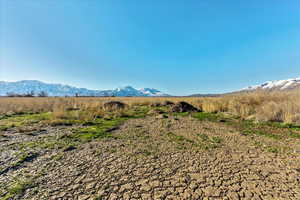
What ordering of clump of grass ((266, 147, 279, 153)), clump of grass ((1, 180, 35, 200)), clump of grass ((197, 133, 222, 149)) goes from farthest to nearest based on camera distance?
clump of grass ((197, 133, 222, 149))
clump of grass ((266, 147, 279, 153))
clump of grass ((1, 180, 35, 200))

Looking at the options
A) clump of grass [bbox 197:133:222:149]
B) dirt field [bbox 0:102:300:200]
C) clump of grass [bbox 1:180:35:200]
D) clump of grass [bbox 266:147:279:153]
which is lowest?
clump of grass [bbox 1:180:35:200]

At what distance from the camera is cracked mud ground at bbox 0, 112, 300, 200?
230 centimetres

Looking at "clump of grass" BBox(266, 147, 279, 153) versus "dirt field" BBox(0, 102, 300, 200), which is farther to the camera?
"clump of grass" BBox(266, 147, 279, 153)

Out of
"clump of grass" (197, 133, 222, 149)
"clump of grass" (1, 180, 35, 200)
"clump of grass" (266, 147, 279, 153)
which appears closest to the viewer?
"clump of grass" (1, 180, 35, 200)

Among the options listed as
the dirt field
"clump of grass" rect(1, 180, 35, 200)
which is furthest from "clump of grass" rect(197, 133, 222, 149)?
"clump of grass" rect(1, 180, 35, 200)

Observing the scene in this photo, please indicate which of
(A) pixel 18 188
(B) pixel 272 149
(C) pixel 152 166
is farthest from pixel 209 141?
(A) pixel 18 188

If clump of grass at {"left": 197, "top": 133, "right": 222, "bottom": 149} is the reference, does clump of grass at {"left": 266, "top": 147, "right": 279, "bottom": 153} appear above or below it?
above

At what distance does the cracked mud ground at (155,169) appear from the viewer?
230 centimetres

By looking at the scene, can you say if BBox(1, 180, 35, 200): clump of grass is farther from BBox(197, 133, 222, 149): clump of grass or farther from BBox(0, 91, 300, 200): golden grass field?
BBox(197, 133, 222, 149): clump of grass

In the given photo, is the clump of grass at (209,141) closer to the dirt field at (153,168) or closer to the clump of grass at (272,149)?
the dirt field at (153,168)

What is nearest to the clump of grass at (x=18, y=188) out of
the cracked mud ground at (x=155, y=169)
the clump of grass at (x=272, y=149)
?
the cracked mud ground at (x=155, y=169)

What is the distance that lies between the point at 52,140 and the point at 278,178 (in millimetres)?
6985

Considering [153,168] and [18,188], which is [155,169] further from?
[18,188]

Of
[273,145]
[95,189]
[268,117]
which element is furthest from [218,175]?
[268,117]
